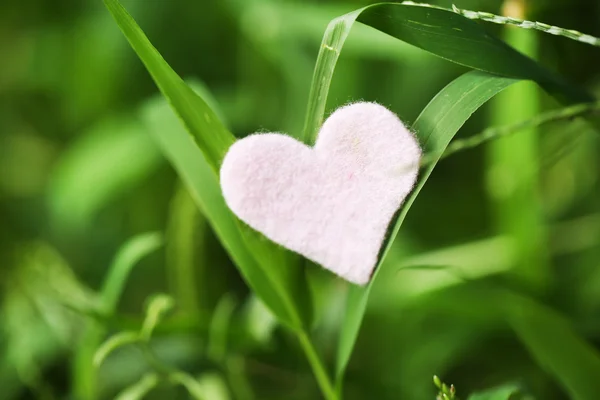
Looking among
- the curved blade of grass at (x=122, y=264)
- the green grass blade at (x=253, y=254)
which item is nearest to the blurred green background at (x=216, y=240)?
the curved blade of grass at (x=122, y=264)

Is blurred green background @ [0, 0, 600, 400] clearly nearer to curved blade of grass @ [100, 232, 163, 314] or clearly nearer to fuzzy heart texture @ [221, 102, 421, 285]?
curved blade of grass @ [100, 232, 163, 314]

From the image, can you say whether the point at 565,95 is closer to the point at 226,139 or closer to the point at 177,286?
the point at 226,139

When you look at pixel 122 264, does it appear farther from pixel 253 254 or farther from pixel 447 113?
pixel 447 113

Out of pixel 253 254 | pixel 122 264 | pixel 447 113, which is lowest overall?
pixel 122 264

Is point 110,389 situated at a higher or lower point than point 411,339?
lower

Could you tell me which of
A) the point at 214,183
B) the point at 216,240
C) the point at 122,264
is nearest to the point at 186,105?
the point at 214,183

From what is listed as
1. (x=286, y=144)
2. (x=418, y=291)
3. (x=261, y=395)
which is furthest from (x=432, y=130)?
(x=261, y=395)
